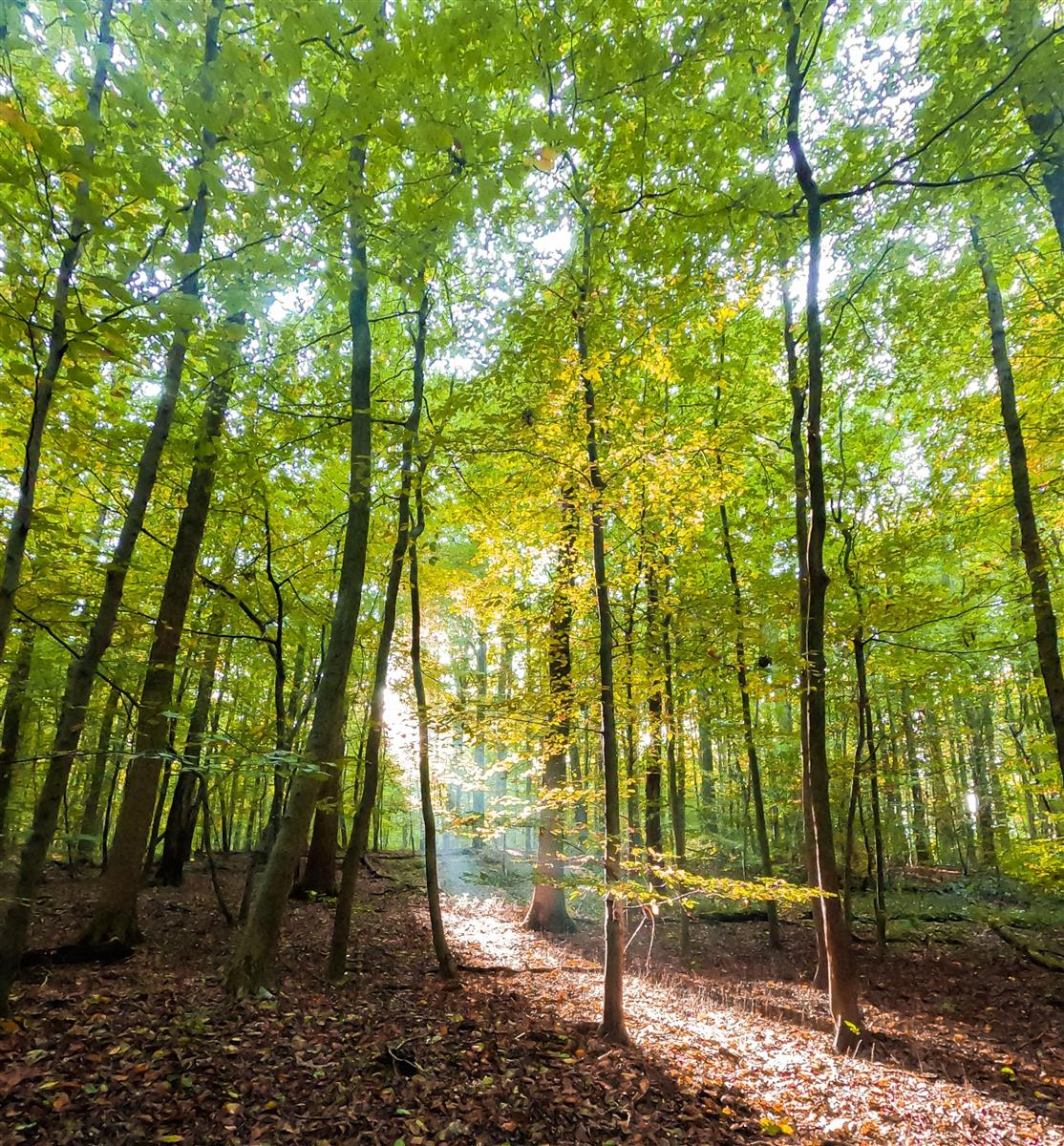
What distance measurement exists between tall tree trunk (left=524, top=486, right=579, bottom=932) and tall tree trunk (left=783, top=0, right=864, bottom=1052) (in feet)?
9.35

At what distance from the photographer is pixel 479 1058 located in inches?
186

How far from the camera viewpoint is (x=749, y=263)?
668cm

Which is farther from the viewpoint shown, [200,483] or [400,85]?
[200,483]

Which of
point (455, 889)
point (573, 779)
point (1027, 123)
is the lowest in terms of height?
point (455, 889)

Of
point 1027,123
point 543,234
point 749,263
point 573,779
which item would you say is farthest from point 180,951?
point 1027,123

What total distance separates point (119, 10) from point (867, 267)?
27.1 feet

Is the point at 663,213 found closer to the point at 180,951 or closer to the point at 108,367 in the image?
the point at 108,367

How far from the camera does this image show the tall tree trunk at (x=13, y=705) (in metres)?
8.34

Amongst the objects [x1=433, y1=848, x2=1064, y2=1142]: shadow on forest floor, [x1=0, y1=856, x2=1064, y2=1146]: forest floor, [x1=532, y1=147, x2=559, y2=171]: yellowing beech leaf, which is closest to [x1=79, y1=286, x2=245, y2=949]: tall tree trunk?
[x1=0, y1=856, x2=1064, y2=1146]: forest floor

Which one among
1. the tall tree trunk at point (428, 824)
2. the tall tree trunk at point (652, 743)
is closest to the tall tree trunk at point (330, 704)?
the tall tree trunk at point (428, 824)

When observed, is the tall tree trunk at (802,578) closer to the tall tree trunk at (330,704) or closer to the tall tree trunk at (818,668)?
the tall tree trunk at (818,668)

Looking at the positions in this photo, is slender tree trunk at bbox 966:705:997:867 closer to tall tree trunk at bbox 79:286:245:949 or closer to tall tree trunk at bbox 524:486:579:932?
tall tree trunk at bbox 524:486:579:932

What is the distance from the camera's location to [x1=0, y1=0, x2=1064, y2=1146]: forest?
143 inches

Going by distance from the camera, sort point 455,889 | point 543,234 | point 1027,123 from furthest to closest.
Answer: point 455,889
point 543,234
point 1027,123
